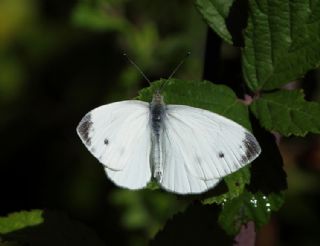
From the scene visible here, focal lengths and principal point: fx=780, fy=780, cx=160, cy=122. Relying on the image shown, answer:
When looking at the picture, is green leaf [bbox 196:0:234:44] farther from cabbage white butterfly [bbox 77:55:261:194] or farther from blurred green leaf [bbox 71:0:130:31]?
blurred green leaf [bbox 71:0:130:31]

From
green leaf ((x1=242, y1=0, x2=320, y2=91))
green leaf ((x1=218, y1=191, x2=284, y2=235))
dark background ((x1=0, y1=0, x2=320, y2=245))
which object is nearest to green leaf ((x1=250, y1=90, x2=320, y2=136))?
green leaf ((x1=242, y1=0, x2=320, y2=91))

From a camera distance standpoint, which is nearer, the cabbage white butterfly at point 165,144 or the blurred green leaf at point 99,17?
the cabbage white butterfly at point 165,144

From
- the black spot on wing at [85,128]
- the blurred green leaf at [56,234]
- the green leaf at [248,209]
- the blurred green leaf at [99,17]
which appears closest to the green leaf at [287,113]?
the green leaf at [248,209]

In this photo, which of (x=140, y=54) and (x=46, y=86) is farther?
(x=46, y=86)

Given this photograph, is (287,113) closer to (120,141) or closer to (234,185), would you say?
(234,185)

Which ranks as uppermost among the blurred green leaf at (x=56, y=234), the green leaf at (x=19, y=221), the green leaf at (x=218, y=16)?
the green leaf at (x=218, y=16)

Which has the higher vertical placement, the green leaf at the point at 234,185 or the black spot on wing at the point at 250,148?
the black spot on wing at the point at 250,148

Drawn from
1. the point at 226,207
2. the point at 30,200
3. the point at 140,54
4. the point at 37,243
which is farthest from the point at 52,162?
the point at 226,207

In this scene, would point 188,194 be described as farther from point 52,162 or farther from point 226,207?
point 52,162

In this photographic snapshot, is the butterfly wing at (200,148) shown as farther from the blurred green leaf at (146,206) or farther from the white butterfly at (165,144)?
the blurred green leaf at (146,206)
